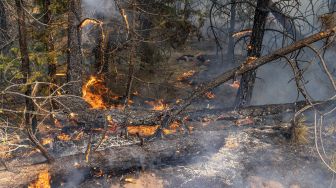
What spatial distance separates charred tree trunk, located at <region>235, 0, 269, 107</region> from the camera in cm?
882

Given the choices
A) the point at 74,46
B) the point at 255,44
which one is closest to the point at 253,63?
the point at 255,44

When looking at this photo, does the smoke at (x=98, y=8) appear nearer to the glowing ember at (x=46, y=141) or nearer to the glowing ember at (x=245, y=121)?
the glowing ember at (x=46, y=141)

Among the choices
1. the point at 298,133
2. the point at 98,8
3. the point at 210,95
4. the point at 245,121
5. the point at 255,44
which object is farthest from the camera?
the point at 210,95

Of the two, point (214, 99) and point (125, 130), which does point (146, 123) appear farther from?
point (214, 99)

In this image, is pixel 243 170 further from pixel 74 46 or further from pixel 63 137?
pixel 74 46

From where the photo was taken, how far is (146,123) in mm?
8117

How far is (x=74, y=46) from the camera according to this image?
373 inches

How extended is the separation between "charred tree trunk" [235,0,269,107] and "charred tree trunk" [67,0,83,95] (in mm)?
4762

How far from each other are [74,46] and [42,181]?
4873 mm

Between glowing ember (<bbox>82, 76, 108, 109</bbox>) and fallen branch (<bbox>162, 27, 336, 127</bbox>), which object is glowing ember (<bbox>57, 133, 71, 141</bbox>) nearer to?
fallen branch (<bbox>162, 27, 336, 127</bbox>)

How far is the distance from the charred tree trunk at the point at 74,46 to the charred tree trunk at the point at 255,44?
4.76m

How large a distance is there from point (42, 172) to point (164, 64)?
1213 cm

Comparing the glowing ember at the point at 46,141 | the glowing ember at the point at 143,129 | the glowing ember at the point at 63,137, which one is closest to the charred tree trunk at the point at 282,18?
the glowing ember at the point at 143,129

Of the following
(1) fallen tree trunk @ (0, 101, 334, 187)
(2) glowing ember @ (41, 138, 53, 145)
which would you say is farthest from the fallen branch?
(2) glowing ember @ (41, 138, 53, 145)
